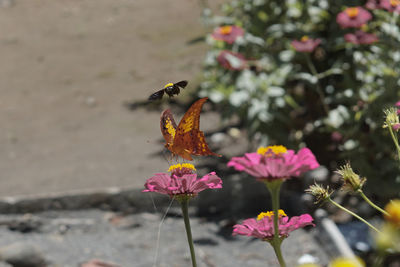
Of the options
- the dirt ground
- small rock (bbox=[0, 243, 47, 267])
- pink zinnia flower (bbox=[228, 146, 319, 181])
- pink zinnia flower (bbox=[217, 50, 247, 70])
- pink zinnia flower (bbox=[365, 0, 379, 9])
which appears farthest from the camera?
the dirt ground

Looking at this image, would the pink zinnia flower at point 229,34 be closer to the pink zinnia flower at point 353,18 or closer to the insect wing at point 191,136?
the pink zinnia flower at point 353,18

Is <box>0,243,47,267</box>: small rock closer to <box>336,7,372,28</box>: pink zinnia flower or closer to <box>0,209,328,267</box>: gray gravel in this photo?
<box>0,209,328,267</box>: gray gravel

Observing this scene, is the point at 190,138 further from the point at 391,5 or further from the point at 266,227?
the point at 391,5

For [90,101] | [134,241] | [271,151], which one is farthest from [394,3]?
[90,101]

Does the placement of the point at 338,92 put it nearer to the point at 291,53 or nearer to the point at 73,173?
the point at 291,53

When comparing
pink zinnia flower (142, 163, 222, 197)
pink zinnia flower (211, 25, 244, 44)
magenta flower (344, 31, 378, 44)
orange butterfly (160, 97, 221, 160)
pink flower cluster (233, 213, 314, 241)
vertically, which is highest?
pink zinnia flower (211, 25, 244, 44)

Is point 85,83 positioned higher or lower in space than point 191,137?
higher

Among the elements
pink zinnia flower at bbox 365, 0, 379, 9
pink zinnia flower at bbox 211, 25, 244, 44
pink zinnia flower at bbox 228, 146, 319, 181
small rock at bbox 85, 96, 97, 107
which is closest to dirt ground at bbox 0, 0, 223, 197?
small rock at bbox 85, 96, 97, 107
